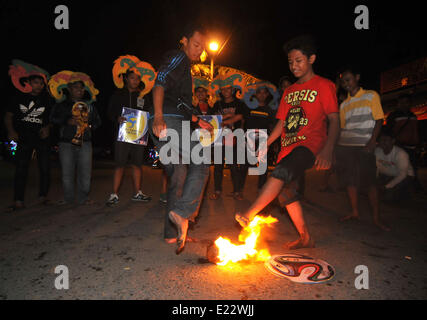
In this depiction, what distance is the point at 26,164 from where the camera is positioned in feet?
13.7

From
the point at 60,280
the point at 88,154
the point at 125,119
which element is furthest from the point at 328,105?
the point at 88,154

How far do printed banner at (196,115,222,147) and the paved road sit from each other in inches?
42.4

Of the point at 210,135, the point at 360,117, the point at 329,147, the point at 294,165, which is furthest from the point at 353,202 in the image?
the point at 210,135

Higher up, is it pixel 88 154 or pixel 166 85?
pixel 166 85

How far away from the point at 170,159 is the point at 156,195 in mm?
3107

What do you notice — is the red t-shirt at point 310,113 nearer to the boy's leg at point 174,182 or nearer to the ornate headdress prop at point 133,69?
the boy's leg at point 174,182

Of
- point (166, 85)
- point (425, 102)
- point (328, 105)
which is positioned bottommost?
point (328, 105)

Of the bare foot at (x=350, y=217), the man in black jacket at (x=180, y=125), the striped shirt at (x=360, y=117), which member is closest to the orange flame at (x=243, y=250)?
the man in black jacket at (x=180, y=125)
